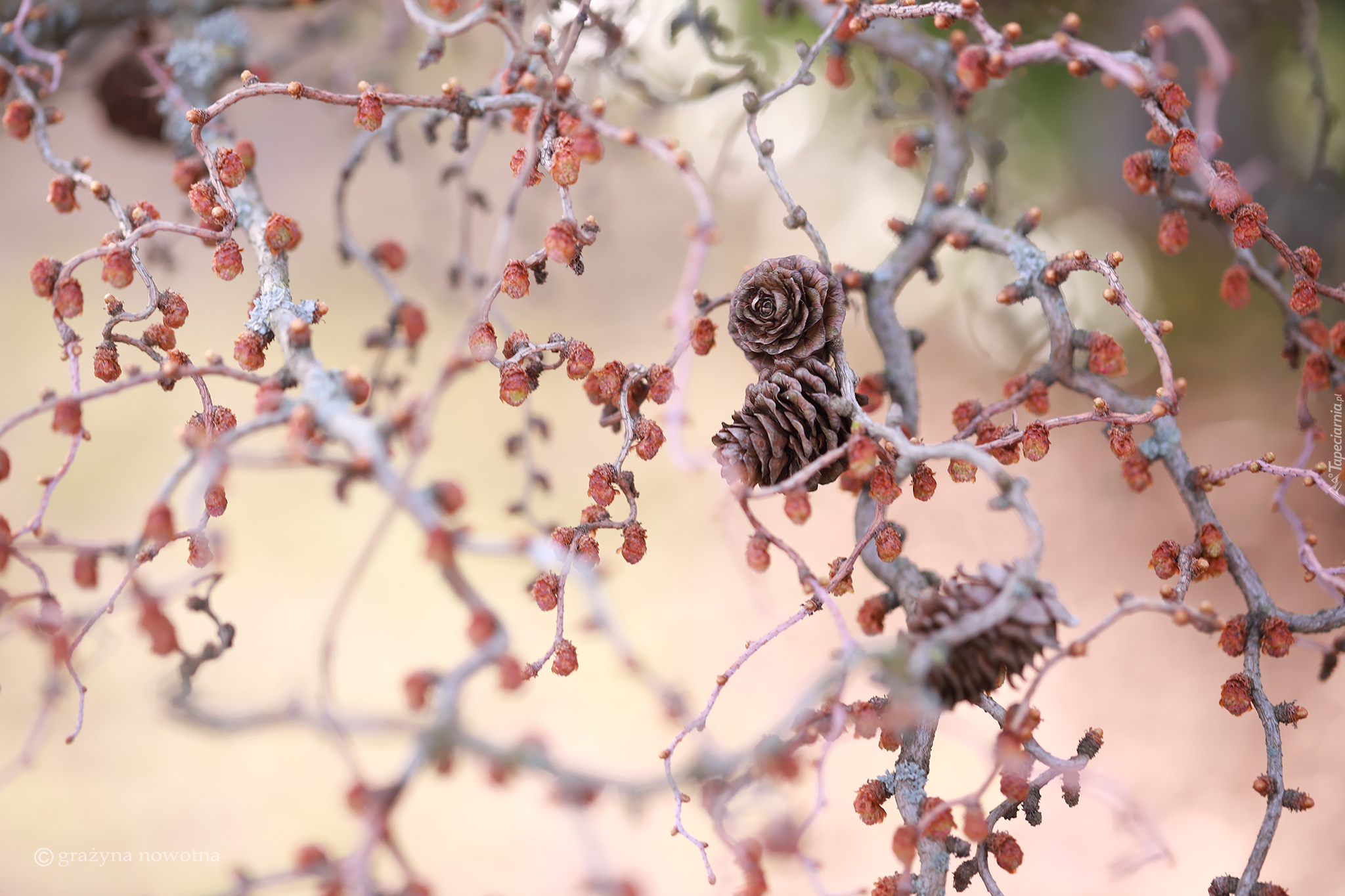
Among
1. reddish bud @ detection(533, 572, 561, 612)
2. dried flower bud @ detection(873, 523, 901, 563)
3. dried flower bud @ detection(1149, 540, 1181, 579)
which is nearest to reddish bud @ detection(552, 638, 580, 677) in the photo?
reddish bud @ detection(533, 572, 561, 612)

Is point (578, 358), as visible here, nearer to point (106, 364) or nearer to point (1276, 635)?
point (106, 364)

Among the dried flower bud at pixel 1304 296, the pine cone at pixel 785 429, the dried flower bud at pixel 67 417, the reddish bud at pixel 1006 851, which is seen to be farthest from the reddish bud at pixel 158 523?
the dried flower bud at pixel 1304 296

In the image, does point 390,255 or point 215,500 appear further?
point 390,255

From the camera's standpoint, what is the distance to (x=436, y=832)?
0.63m

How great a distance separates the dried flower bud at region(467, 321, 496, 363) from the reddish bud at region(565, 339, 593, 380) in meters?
0.03

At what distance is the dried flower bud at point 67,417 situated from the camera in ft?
0.86

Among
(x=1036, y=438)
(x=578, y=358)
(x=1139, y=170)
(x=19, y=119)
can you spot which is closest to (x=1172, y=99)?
(x=1139, y=170)

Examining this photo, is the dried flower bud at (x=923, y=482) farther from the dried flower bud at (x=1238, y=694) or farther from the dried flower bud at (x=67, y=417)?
the dried flower bud at (x=67, y=417)

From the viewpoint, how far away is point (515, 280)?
12.2 inches

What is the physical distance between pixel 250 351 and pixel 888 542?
0.77 ft

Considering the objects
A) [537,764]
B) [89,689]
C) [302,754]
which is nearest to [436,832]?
[302,754]

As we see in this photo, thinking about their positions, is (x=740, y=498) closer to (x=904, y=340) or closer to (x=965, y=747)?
(x=904, y=340)

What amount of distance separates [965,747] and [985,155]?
42cm

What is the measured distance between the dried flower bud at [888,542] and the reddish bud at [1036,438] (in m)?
0.06
